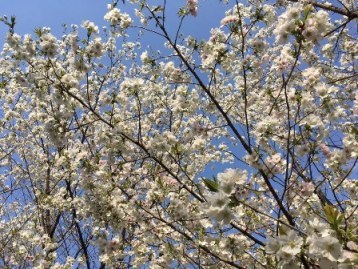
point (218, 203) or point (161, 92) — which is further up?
point (161, 92)

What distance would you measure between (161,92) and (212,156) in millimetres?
1656

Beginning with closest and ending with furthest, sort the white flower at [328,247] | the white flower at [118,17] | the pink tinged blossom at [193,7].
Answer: the white flower at [328,247] < the pink tinged blossom at [193,7] < the white flower at [118,17]

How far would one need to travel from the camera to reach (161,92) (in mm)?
7699

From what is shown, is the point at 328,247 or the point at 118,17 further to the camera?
the point at 118,17

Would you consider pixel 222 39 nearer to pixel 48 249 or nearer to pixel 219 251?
pixel 219 251

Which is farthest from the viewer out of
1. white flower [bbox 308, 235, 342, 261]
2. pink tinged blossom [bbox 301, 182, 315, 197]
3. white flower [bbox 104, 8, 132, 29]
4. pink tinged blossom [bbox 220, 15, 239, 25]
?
white flower [bbox 104, 8, 132, 29]

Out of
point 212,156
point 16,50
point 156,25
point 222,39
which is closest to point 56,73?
point 16,50

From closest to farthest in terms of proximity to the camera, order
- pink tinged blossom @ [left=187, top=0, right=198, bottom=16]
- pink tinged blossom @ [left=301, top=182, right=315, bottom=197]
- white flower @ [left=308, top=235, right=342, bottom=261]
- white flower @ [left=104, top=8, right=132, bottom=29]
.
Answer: white flower @ [left=308, top=235, right=342, bottom=261] → pink tinged blossom @ [left=301, top=182, right=315, bottom=197] → pink tinged blossom @ [left=187, top=0, right=198, bottom=16] → white flower @ [left=104, top=8, right=132, bottom=29]

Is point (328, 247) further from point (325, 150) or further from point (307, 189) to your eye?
point (325, 150)

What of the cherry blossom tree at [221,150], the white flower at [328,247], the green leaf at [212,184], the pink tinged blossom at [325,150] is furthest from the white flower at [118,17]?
the white flower at [328,247]

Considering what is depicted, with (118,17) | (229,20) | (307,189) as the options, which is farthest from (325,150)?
(118,17)

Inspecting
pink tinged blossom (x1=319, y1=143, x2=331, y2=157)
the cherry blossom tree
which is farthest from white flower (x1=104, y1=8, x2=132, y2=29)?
pink tinged blossom (x1=319, y1=143, x2=331, y2=157)

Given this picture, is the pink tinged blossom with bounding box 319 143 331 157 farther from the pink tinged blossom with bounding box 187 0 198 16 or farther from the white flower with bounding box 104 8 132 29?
the white flower with bounding box 104 8 132 29

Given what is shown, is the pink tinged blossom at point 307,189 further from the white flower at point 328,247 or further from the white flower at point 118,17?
the white flower at point 118,17
